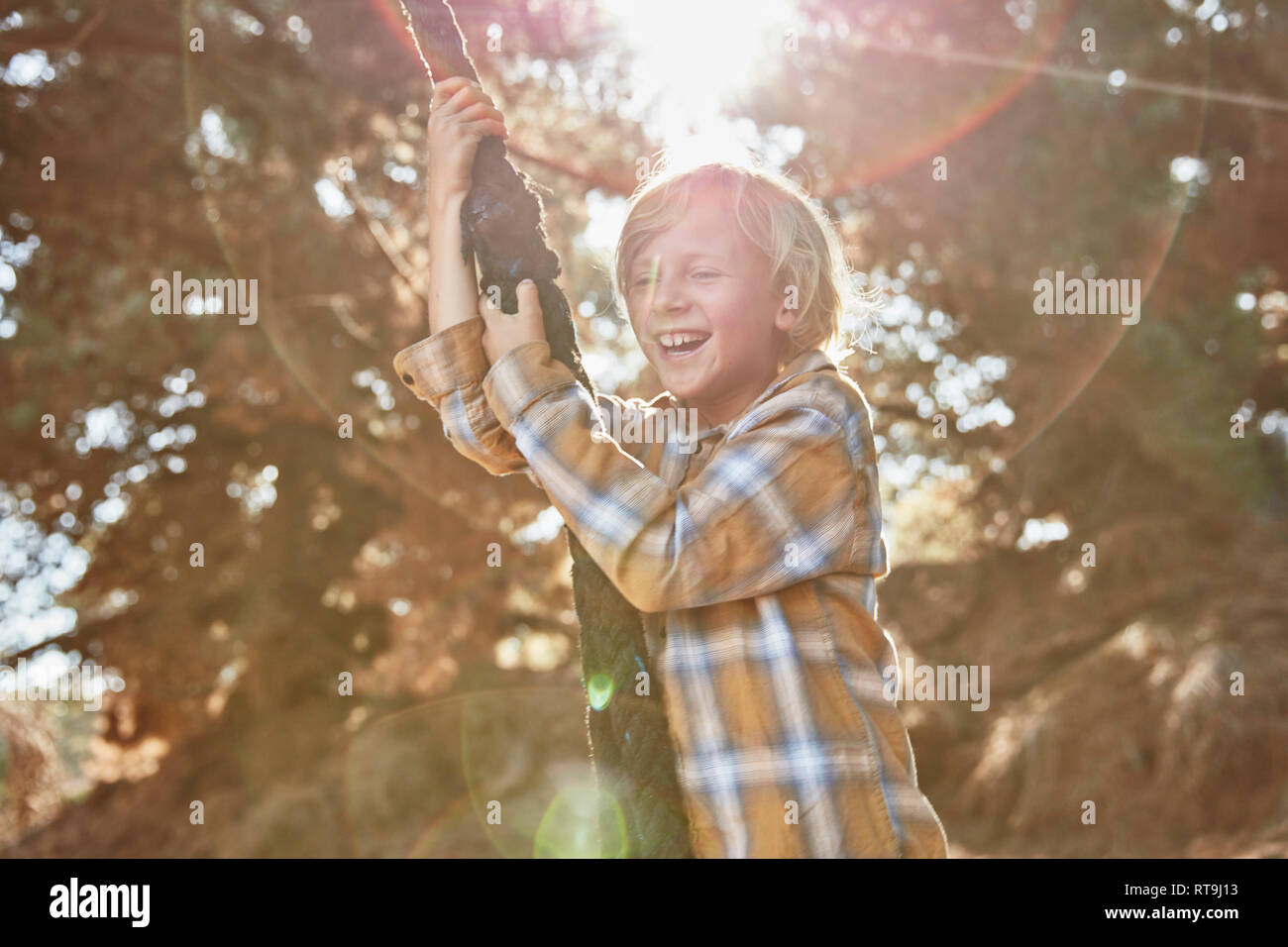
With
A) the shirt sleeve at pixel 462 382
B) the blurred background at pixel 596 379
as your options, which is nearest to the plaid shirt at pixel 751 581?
the shirt sleeve at pixel 462 382

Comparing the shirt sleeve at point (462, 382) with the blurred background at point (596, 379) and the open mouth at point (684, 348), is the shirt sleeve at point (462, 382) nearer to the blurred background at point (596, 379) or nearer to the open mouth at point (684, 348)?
the open mouth at point (684, 348)

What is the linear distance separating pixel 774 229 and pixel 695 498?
1.67 ft

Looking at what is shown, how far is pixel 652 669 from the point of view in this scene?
4.75 ft

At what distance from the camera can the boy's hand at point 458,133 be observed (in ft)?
4.72

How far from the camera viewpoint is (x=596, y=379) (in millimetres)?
4977

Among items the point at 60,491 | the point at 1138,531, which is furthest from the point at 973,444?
the point at 60,491

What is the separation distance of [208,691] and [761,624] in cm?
597

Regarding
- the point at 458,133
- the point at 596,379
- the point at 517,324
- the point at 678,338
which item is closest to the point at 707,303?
the point at 678,338

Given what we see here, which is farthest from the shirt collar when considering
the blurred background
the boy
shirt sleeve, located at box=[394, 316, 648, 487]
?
the blurred background

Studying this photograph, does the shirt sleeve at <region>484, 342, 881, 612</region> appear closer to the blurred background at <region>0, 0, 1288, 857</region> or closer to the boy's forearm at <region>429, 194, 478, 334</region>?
the boy's forearm at <region>429, 194, 478, 334</region>

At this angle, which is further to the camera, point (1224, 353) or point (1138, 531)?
point (1138, 531)

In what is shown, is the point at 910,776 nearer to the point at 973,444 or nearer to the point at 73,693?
the point at 973,444

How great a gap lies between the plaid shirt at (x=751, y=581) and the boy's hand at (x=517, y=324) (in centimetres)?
2
